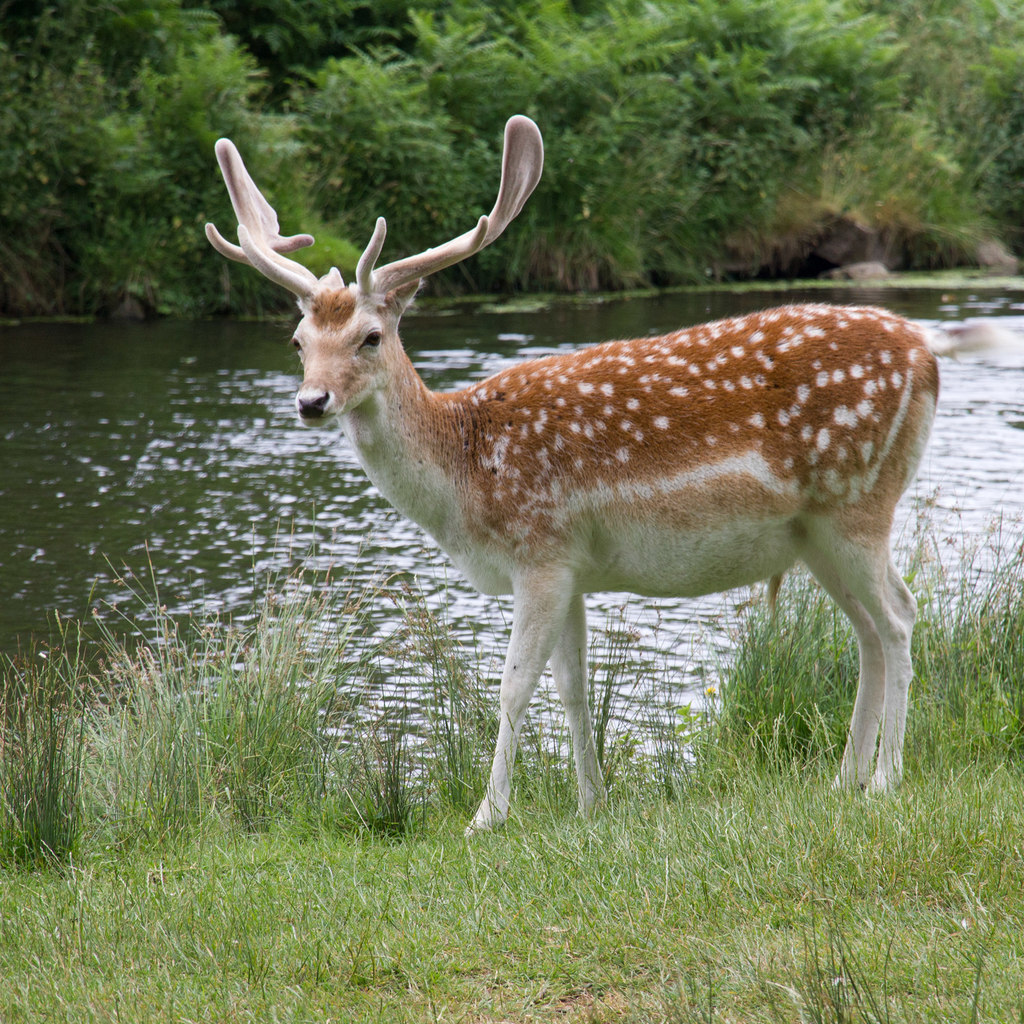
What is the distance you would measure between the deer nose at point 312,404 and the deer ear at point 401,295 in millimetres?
582

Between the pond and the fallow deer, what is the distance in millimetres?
817

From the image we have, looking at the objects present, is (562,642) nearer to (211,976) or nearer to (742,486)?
(742,486)

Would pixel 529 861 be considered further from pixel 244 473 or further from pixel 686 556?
pixel 244 473

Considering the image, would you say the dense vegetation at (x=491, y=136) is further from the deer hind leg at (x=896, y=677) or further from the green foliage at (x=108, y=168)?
the deer hind leg at (x=896, y=677)

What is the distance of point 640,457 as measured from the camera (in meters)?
5.08

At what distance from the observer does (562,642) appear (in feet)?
17.9

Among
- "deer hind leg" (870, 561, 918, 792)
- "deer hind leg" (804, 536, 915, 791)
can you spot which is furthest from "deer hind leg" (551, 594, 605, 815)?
"deer hind leg" (870, 561, 918, 792)

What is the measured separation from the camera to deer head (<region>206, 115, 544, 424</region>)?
4.87m

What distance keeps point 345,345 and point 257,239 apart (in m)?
0.79

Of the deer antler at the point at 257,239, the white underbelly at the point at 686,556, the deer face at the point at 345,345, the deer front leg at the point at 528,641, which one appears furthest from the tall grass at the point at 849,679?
the deer antler at the point at 257,239

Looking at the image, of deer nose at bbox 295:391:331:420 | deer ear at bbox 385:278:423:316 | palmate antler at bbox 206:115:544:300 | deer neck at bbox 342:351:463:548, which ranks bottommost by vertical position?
deer neck at bbox 342:351:463:548

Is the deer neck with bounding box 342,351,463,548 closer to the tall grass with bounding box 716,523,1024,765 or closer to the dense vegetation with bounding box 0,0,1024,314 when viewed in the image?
the tall grass with bounding box 716,523,1024,765

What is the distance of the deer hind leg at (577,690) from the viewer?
17.5ft

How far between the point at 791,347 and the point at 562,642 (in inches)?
57.9
